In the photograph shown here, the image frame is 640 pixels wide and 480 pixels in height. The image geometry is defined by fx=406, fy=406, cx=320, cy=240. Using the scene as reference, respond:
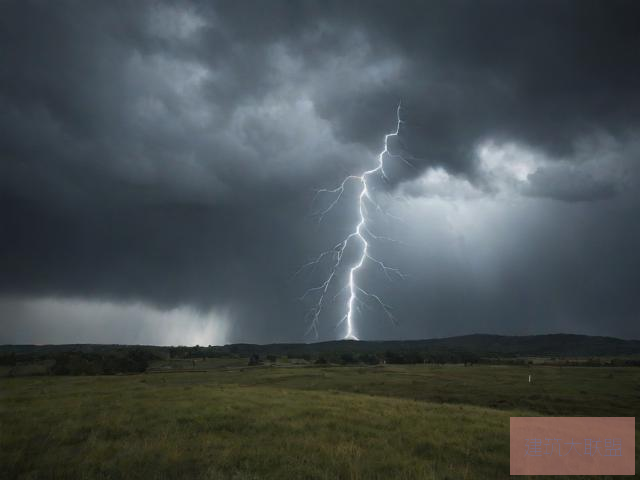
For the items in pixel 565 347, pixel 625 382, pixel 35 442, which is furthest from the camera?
pixel 565 347

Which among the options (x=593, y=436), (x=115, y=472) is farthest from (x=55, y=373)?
(x=593, y=436)

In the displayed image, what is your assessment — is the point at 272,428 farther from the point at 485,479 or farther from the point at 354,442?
the point at 485,479

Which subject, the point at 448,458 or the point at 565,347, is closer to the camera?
the point at 448,458

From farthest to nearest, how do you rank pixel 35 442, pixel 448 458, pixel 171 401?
pixel 171 401
pixel 35 442
pixel 448 458

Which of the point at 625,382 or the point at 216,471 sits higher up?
the point at 216,471

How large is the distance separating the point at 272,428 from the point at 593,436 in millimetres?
12985

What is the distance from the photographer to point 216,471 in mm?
9641

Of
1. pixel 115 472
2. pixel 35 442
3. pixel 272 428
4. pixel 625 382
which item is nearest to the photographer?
pixel 115 472

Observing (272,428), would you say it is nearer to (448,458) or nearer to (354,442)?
(354,442)

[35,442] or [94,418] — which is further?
[94,418]

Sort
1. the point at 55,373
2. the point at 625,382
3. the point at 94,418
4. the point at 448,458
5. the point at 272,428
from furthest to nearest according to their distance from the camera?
1. the point at 55,373
2. the point at 625,382
3. the point at 94,418
4. the point at 272,428
5. the point at 448,458

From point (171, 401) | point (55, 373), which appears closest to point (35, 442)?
point (171, 401)

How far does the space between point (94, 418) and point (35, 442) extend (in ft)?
13.5

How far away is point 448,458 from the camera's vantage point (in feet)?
38.0
